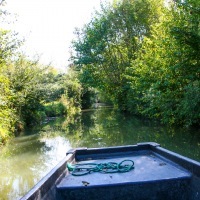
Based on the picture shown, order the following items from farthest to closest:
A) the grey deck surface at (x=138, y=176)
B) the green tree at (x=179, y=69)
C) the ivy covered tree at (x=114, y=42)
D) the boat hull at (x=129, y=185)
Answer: the ivy covered tree at (x=114, y=42)
the green tree at (x=179, y=69)
the grey deck surface at (x=138, y=176)
the boat hull at (x=129, y=185)

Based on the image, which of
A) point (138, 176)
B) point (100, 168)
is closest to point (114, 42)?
point (100, 168)

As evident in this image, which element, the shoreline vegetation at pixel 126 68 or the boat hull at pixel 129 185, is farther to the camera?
the shoreline vegetation at pixel 126 68

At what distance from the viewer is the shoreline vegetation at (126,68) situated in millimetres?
8656

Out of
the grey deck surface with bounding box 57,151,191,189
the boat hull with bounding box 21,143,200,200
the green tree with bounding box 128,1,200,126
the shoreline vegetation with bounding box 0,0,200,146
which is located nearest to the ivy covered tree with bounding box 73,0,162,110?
the shoreline vegetation with bounding box 0,0,200,146

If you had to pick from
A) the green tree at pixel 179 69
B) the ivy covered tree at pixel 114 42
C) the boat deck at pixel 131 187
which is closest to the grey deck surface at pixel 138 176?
the boat deck at pixel 131 187

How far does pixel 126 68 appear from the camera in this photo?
57.6ft

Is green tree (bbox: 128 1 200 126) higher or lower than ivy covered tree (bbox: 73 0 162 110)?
lower

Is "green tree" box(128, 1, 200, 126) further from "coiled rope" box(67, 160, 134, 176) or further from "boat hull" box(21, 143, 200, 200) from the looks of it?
"boat hull" box(21, 143, 200, 200)

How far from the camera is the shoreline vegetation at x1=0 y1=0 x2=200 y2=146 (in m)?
8.66

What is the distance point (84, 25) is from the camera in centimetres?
2648

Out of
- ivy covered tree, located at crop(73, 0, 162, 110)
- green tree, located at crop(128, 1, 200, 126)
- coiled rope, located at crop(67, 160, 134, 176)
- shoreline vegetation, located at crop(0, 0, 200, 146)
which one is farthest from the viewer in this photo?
ivy covered tree, located at crop(73, 0, 162, 110)

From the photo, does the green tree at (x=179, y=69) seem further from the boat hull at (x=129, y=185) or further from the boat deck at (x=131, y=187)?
the boat deck at (x=131, y=187)

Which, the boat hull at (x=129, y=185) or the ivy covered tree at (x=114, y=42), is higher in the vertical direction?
the ivy covered tree at (x=114, y=42)

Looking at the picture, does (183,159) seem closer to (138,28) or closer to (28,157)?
(28,157)
